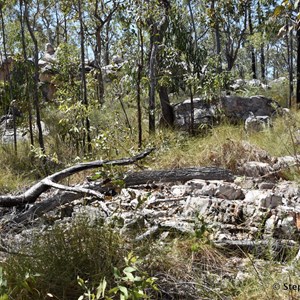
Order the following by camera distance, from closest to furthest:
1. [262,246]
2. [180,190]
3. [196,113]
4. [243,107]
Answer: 1. [262,246]
2. [180,190]
3. [196,113]
4. [243,107]

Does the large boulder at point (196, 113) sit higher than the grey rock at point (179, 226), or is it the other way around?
the large boulder at point (196, 113)

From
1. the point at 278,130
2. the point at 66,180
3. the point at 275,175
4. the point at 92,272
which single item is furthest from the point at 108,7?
the point at 92,272

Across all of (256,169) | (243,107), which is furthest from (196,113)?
(256,169)

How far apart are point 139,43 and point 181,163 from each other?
234 cm

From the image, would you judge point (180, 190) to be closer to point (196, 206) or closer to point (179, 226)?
point (196, 206)

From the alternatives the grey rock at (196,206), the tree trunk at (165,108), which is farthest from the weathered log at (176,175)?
the tree trunk at (165,108)

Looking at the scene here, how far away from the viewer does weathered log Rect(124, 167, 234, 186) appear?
387 cm

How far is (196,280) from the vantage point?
2.13 meters

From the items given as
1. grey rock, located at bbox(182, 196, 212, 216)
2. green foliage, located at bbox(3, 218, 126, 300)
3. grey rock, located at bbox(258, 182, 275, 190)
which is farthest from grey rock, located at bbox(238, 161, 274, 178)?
green foliage, located at bbox(3, 218, 126, 300)

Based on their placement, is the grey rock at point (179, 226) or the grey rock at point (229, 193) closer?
the grey rock at point (179, 226)

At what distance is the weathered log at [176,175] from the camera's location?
387 centimetres

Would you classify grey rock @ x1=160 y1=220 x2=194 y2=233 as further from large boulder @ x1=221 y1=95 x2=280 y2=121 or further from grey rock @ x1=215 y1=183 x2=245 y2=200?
large boulder @ x1=221 y1=95 x2=280 y2=121

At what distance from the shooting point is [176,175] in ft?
13.2

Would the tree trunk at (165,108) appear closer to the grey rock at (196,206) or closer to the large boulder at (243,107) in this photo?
the large boulder at (243,107)
